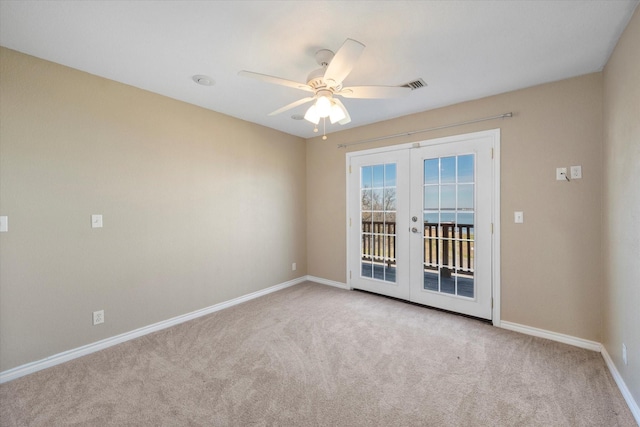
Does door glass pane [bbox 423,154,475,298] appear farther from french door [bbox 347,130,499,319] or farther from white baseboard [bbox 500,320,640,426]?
white baseboard [bbox 500,320,640,426]

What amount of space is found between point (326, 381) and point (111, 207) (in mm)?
2448

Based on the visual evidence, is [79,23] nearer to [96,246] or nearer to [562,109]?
[96,246]

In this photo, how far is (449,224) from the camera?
10.9ft

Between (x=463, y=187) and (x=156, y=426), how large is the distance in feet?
11.3

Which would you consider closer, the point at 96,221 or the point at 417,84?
the point at 96,221

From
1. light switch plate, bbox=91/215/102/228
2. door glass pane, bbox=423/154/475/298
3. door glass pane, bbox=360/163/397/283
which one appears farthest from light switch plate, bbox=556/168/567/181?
light switch plate, bbox=91/215/102/228

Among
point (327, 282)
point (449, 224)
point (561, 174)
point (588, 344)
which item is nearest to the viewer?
point (588, 344)

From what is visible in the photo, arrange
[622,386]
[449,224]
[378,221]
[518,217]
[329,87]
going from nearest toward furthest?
1. [622,386]
2. [329,87]
3. [518,217]
4. [449,224]
5. [378,221]

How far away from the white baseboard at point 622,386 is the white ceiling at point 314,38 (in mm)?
2410

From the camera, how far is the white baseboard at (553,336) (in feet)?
8.20

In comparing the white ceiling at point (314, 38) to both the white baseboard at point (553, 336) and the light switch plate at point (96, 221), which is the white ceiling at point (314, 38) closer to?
the light switch plate at point (96, 221)

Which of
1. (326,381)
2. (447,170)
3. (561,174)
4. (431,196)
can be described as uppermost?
(447,170)

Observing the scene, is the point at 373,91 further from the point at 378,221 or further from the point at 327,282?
the point at 327,282

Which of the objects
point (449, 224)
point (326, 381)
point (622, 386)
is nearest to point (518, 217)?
point (449, 224)
